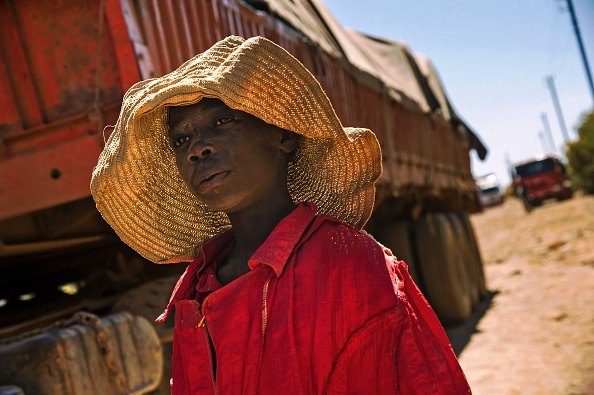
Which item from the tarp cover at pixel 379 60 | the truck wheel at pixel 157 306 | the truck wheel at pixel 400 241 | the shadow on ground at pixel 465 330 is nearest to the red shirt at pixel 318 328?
the truck wheel at pixel 157 306

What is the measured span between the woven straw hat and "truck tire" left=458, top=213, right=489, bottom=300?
883 cm

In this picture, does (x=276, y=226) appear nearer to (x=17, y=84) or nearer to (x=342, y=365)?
(x=342, y=365)

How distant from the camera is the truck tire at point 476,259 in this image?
10669 mm

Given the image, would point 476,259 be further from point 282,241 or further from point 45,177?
point 282,241

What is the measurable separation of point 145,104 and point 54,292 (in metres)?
3.75

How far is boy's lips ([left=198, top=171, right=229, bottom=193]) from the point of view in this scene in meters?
1.72

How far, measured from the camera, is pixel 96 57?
3.13 meters

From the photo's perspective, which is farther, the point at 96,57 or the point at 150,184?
the point at 96,57

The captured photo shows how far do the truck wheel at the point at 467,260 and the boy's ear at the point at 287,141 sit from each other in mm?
7857

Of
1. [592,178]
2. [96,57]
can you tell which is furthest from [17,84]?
[592,178]

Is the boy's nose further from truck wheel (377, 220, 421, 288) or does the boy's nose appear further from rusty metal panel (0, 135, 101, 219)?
truck wheel (377, 220, 421, 288)

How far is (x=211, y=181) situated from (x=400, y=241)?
22.4ft

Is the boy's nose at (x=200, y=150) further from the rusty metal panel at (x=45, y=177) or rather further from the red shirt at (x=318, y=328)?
the rusty metal panel at (x=45, y=177)

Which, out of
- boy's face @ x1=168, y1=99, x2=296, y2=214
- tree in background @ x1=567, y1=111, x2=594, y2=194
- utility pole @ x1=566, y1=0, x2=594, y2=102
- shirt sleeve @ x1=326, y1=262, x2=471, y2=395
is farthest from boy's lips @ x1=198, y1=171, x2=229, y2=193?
tree in background @ x1=567, y1=111, x2=594, y2=194
